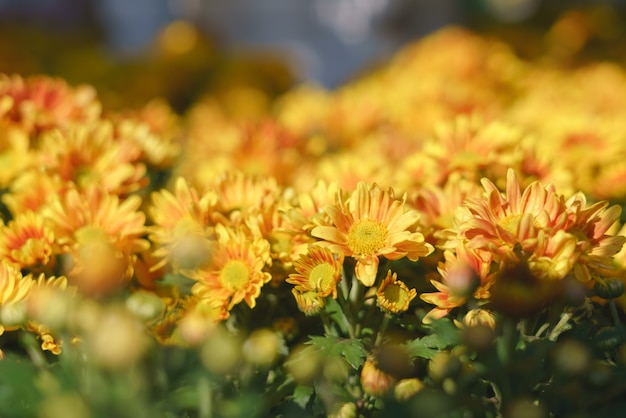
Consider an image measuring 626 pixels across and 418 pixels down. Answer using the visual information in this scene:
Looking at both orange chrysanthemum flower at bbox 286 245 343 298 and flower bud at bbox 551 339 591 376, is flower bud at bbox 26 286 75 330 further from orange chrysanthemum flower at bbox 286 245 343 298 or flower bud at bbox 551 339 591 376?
flower bud at bbox 551 339 591 376

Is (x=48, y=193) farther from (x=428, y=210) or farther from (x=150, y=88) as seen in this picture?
(x=150, y=88)

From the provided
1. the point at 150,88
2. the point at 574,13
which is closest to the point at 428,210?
the point at 150,88

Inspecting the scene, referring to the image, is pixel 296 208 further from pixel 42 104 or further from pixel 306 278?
pixel 42 104

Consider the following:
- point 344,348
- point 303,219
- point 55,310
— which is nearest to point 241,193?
point 303,219

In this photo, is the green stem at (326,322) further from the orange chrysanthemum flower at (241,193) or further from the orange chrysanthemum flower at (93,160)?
the orange chrysanthemum flower at (93,160)

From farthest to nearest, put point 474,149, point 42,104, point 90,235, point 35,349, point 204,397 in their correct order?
point 42,104 → point 474,149 → point 90,235 → point 35,349 → point 204,397

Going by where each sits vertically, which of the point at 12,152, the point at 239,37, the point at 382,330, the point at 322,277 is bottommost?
the point at 239,37

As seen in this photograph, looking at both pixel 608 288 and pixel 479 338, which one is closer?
pixel 479 338
